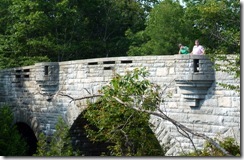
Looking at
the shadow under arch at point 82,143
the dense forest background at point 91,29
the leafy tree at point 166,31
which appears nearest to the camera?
the shadow under arch at point 82,143

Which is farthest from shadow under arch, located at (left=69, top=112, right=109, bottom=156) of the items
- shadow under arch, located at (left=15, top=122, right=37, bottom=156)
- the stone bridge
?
shadow under arch, located at (left=15, top=122, right=37, bottom=156)

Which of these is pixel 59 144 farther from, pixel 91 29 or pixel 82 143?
pixel 91 29

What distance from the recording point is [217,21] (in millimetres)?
14102

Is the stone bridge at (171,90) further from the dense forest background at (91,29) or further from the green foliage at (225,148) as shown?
the dense forest background at (91,29)

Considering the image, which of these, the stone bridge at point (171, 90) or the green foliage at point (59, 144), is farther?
the green foliage at point (59, 144)

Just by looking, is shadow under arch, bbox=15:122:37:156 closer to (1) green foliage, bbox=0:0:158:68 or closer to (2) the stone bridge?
(2) the stone bridge

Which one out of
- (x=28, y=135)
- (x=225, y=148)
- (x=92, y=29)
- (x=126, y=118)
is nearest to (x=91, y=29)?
(x=92, y=29)

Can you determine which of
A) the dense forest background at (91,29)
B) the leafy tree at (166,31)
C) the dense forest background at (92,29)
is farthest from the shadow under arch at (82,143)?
the leafy tree at (166,31)

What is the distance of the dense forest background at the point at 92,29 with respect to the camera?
61.4 feet

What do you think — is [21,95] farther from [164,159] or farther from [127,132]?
[164,159]

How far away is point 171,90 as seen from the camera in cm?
980

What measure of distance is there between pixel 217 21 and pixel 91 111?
5.86 meters

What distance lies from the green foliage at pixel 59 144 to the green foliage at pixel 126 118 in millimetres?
1556

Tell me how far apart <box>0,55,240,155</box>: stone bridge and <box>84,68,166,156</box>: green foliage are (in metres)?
0.54
